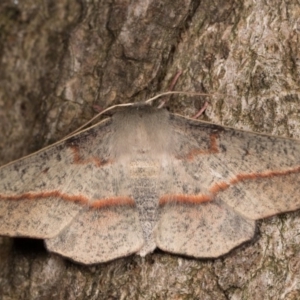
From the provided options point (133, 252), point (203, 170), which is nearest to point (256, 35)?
point (203, 170)

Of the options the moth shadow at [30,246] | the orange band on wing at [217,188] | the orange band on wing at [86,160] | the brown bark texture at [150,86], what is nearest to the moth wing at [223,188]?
the orange band on wing at [217,188]

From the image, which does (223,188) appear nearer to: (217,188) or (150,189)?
(217,188)

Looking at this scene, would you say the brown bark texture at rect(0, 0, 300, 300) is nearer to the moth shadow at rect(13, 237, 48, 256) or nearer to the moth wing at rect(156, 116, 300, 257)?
the moth shadow at rect(13, 237, 48, 256)

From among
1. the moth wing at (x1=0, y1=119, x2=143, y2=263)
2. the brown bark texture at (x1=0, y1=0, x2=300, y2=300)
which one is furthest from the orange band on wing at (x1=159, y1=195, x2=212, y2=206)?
the brown bark texture at (x1=0, y1=0, x2=300, y2=300)

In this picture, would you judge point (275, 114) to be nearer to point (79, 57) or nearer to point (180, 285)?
point (180, 285)

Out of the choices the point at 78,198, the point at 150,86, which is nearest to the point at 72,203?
the point at 78,198
